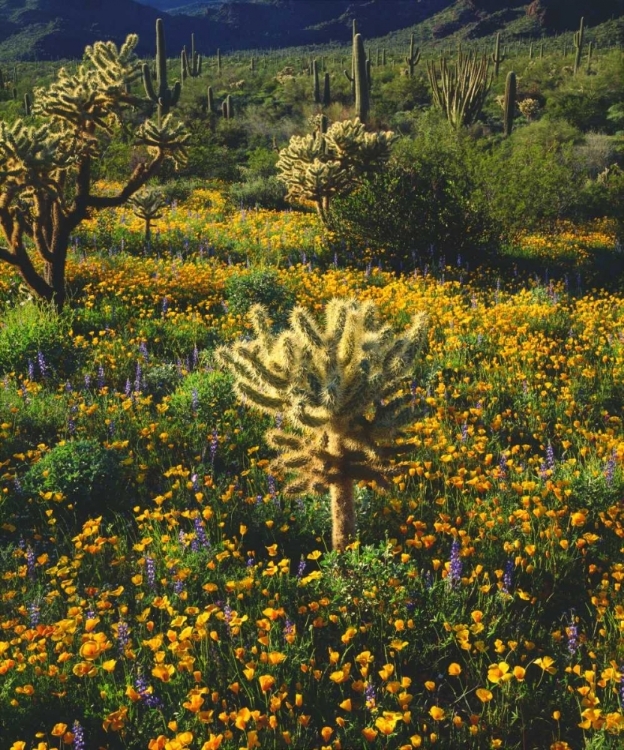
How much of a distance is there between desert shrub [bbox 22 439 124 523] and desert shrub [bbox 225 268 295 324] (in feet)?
12.4

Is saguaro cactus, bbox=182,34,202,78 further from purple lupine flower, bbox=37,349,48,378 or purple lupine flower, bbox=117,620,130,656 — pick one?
purple lupine flower, bbox=117,620,130,656

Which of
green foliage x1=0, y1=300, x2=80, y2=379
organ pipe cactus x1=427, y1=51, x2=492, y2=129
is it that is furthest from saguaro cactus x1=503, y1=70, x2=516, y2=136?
green foliage x1=0, y1=300, x2=80, y2=379

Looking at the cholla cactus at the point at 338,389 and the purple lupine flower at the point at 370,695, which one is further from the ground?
the cholla cactus at the point at 338,389

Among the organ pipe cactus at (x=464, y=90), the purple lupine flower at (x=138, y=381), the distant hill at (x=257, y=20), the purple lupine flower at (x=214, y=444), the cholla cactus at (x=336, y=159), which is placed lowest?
the purple lupine flower at (x=214, y=444)

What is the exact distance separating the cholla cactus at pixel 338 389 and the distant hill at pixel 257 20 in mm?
100213

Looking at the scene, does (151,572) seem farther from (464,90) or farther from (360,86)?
(464,90)

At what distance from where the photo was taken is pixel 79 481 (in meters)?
4.59

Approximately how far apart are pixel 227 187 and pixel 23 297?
38.1 feet

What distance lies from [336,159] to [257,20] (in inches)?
6650

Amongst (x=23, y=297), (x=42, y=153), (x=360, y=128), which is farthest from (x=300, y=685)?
(x=360, y=128)

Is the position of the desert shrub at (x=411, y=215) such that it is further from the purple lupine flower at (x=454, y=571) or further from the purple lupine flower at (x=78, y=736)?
the purple lupine flower at (x=78, y=736)

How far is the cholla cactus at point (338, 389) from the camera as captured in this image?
11.7 feet

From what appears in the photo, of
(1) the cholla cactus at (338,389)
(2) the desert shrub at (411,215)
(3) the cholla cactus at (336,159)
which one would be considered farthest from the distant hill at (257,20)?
(1) the cholla cactus at (338,389)

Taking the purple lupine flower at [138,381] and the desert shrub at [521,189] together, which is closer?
the purple lupine flower at [138,381]
